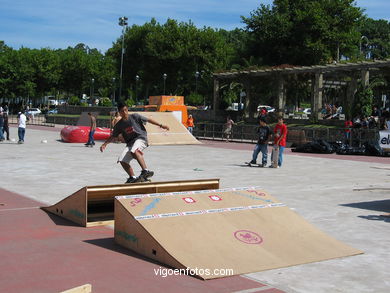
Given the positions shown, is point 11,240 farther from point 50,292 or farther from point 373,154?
point 373,154

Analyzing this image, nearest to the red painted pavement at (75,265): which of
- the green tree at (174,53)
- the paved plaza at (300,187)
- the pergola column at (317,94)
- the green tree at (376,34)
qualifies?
the paved plaza at (300,187)

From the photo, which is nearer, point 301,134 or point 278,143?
point 278,143

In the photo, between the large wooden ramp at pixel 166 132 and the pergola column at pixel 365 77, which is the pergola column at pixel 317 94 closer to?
the pergola column at pixel 365 77

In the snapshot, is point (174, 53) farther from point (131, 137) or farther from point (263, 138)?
point (131, 137)

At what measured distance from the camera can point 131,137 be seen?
34.9 ft

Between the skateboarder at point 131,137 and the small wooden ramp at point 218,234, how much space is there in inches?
126

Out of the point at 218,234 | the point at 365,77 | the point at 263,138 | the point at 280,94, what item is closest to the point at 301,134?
the point at 365,77

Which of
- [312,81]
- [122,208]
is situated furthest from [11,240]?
[312,81]

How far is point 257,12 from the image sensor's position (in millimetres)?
60781

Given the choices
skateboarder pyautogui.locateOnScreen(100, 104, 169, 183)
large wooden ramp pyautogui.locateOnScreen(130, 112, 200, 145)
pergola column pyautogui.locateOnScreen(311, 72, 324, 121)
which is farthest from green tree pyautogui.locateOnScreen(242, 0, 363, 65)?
skateboarder pyautogui.locateOnScreen(100, 104, 169, 183)

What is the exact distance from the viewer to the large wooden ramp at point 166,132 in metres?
28.8

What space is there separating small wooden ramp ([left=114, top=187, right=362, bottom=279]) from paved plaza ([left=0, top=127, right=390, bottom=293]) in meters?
0.29

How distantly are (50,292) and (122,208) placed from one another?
181 cm

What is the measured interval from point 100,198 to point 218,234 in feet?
7.95
